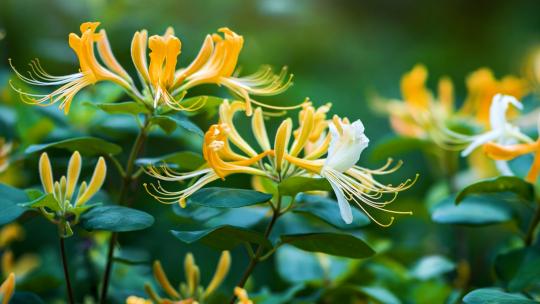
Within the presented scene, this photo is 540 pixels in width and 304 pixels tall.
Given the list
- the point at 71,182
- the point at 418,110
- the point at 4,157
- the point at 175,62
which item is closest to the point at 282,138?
the point at 175,62

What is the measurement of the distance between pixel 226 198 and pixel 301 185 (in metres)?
0.08

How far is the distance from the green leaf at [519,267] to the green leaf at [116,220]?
433 millimetres

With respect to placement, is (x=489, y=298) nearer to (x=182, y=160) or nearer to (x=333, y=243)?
(x=333, y=243)

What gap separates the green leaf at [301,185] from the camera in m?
0.70

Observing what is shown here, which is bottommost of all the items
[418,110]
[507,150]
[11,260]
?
[11,260]

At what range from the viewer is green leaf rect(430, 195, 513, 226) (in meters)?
0.91

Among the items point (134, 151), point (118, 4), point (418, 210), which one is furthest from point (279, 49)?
point (134, 151)

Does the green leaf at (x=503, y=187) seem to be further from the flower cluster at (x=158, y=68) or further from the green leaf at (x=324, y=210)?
the flower cluster at (x=158, y=68)

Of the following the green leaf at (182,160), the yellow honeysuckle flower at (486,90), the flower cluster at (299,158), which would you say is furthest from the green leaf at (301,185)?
the yellow honeysuckle flower at (486,90)

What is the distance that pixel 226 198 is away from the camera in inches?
27.7

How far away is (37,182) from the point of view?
4.41ft

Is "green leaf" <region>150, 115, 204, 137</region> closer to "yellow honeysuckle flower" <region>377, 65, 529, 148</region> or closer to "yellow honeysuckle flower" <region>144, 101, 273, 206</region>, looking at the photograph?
"yellow honeysuckle flower" <region>144, 101, 273, 206</region>

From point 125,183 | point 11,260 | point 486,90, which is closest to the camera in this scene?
point 125,183

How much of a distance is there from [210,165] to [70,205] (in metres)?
0.16
